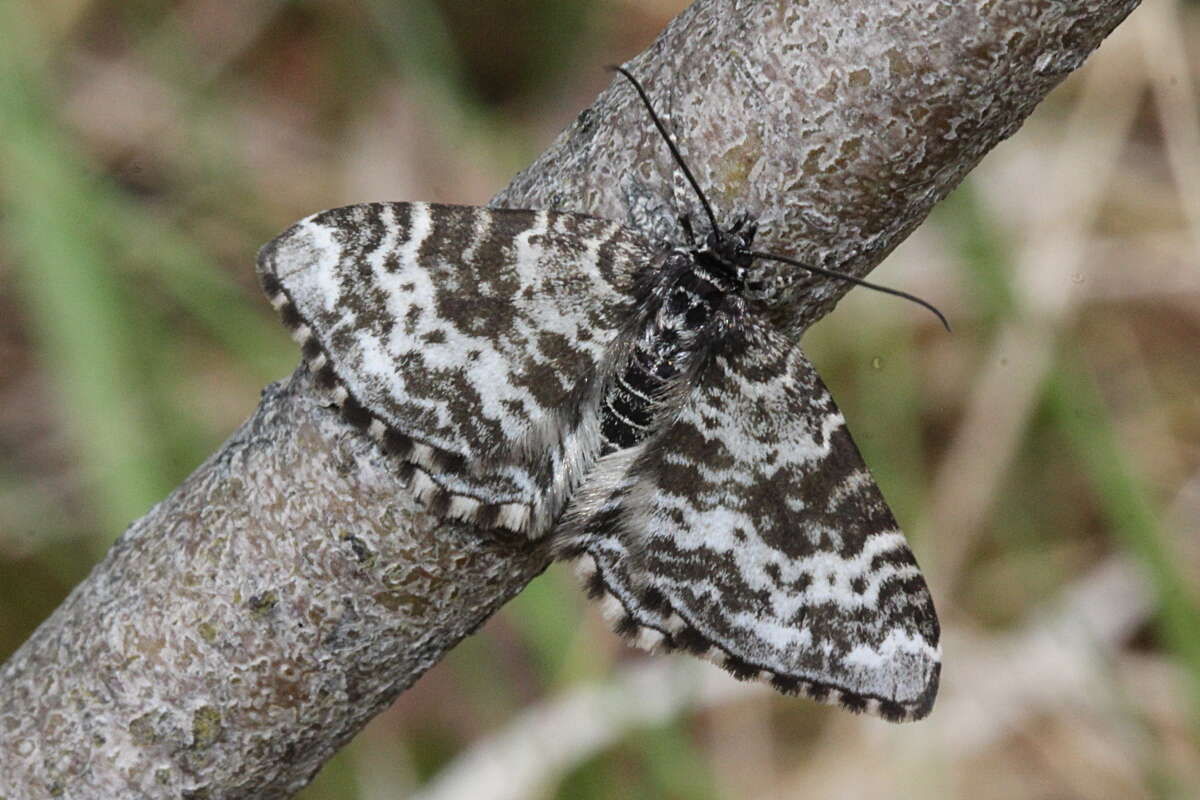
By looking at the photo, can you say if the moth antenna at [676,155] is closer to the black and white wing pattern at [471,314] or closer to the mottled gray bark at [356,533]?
the mottled gray bark at [356,533]

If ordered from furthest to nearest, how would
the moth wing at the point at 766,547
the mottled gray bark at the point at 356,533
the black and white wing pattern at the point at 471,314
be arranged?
1. the moth wing at the point at 766,547
2. the black and white wing pattern at the point at 471,314
3. the mottled gray bark at the point at 356,533

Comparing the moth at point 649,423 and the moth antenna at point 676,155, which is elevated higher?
the moth antenna at point 676,155

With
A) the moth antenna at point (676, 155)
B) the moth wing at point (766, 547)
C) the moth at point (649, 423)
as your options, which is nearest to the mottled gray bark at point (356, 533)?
the moth antenna at point (676, 155)

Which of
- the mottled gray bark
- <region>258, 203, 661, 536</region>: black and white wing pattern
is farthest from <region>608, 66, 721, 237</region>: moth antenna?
<region>258, 203, 661, 536</region>: black and white wing pattern

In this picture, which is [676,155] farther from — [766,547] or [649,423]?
[766,547]

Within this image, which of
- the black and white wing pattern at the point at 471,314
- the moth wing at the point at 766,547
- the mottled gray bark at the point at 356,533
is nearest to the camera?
the mottled gray bark at the point at 356,533

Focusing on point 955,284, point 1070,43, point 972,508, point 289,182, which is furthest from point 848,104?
point 289,182

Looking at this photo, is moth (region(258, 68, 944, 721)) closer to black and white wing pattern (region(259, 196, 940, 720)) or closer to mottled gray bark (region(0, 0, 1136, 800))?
black and white wing pattern (region(259, 196, 940, 720))

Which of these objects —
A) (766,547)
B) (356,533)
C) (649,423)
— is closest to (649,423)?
(649,423)

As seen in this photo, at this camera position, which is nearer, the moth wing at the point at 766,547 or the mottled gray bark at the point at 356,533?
the mottled gray bark at the point at 356,533

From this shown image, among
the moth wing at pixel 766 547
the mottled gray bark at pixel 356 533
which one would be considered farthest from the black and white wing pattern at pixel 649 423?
the mottled gray bark at pixel 356 533
